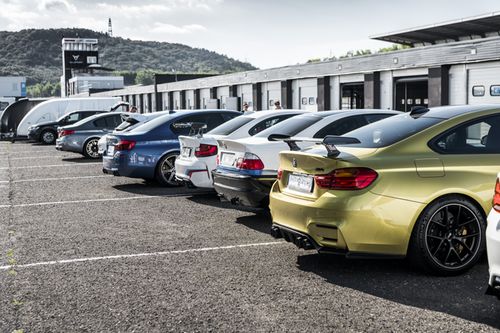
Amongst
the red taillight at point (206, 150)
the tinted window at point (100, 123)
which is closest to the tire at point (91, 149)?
the tinted window at point (100, 123)

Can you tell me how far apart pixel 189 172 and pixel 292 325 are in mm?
5992

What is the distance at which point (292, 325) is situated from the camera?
4.66 meters

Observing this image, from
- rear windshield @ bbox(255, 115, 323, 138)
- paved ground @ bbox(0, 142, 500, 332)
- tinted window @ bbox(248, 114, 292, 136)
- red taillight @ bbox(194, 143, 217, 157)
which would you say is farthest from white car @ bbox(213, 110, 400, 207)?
red taillight @ bbox(194, 143, 217, 157)

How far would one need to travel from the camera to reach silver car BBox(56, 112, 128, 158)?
66.9ft

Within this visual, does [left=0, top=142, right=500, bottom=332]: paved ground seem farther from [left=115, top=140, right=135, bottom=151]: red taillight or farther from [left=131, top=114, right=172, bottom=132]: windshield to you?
[left=131, top=114, right=172, bottom=132]: windshield

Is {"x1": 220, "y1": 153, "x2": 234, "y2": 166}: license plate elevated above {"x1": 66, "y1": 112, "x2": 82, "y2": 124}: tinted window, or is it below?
below

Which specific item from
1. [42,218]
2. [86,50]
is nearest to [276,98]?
[42,218]

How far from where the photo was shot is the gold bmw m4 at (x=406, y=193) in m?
5.62

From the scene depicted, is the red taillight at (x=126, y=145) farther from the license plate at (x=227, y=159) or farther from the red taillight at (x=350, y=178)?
the red taillight at (x=350, y=178)

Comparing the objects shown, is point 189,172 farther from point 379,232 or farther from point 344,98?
point 344,98

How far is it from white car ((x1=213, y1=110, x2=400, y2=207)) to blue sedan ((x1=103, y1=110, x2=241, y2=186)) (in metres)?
3.72

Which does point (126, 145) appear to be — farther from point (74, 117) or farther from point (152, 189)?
point (74, 117)

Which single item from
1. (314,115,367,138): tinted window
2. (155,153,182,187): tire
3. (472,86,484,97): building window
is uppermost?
(472,86,484,97): building window

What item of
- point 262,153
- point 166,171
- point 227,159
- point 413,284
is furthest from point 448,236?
point 166,171
